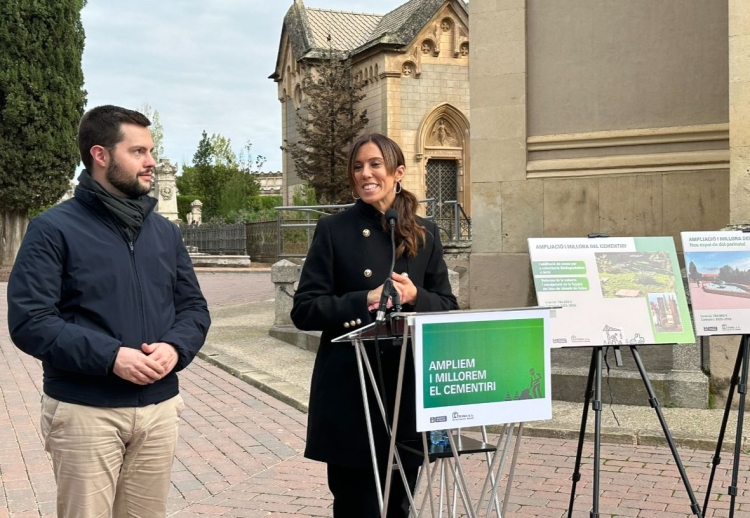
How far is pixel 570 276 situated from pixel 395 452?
68.5 inches

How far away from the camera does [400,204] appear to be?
396 cm

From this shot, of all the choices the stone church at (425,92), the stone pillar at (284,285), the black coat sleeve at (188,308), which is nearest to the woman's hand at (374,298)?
the black coat sleeve at (188,308)

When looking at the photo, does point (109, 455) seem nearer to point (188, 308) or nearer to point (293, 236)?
point (188, 308)

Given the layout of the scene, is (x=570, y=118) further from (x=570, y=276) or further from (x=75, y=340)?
(x=75, y=340)

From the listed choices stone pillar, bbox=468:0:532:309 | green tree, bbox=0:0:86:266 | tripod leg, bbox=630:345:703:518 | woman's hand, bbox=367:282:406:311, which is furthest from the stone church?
woman's hand, bbox=367:282:406:311

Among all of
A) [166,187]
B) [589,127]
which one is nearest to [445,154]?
[166,187]

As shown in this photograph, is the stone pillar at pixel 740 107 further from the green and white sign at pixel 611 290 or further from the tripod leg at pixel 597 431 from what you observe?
the tripod leg at pixel 597 431

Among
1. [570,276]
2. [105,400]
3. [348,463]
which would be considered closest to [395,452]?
[348,463]

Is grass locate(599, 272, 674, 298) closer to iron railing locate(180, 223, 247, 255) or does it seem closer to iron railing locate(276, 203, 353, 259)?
iron railing locate(276, 203, 353, 259)

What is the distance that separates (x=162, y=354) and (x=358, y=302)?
2.63ft

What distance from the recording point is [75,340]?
3.33 metres

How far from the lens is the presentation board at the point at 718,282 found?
18.0ft

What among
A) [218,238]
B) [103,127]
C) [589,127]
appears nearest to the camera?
[103,127]

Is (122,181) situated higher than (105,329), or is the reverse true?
(122,181)
